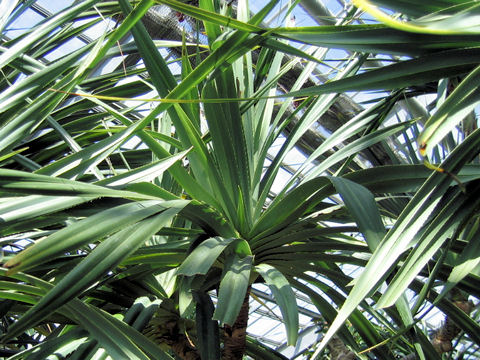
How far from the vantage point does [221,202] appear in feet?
3.62

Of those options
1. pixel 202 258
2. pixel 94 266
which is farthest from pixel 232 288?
pixel 94 266

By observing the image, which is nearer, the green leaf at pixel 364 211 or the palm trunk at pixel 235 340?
the green leaf at pixel 364 211

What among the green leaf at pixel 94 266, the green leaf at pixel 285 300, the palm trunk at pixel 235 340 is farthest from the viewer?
the palm trunk at pixel 235 340

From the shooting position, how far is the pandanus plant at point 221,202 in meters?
0.72

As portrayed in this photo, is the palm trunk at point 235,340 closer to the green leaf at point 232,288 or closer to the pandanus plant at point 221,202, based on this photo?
the pandanus plant at point 221,202

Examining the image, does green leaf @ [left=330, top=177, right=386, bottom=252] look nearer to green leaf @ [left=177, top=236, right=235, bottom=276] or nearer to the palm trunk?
green leaf @ [left=177, top=236, right=235, bottom=276]

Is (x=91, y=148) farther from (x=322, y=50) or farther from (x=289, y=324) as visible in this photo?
(x=322, y=50)

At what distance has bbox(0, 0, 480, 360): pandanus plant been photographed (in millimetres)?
719

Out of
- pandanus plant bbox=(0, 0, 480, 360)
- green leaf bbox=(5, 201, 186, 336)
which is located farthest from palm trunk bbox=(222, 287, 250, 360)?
green leaf bbox=(5, 201, 186, 336)

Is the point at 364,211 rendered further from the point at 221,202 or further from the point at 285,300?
the point at 221,202

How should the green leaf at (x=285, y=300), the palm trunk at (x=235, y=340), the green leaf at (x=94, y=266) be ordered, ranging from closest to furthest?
the green leaf at (x=94, y=266)
the green leaf at (x=285, y=300)
the palm trunk at (x=235, y=340)

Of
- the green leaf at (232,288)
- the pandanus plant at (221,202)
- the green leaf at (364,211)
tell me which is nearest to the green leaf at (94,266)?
the pandanus plant at (221,202)

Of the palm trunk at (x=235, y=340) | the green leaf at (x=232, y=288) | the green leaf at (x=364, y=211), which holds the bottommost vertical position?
the palm trunk at (x=235, y=340)

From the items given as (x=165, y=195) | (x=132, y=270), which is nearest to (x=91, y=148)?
(x=165, y=195)
